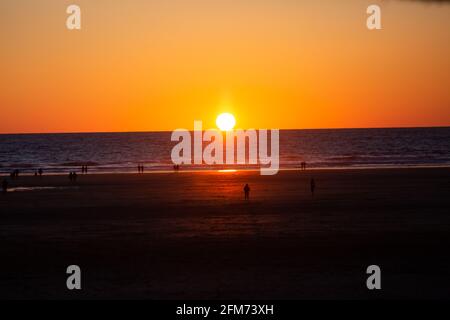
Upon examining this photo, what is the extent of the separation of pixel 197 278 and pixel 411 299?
20.0 feet

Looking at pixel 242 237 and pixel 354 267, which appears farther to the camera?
pixel 242 237

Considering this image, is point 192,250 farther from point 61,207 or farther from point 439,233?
point 61,207

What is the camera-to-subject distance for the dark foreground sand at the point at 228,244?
17.7m

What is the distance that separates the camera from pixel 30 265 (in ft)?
67.5

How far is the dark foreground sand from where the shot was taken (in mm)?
17656

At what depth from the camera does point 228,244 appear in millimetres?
23516

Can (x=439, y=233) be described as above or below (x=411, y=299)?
above

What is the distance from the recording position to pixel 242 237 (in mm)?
24906
